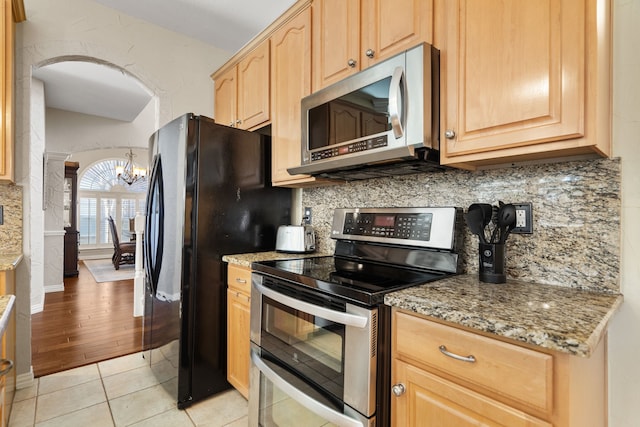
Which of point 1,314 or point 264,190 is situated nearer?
point 1,314

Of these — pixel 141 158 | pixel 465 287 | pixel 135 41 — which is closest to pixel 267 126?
pixel 135 41

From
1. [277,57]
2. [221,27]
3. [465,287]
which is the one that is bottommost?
[465,287]

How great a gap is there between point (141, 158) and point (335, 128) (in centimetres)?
789

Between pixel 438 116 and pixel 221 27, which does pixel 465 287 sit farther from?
pixel 221 27

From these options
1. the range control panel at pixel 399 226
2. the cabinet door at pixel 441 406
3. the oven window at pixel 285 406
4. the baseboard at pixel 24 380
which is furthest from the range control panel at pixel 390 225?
the baseboard at pixel 24 380

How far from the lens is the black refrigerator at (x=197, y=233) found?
6.24 feet

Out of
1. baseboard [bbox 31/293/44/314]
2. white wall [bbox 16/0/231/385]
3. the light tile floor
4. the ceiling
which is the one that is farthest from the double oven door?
baseboard [bbox 31/293/44/314]

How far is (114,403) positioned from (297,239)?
1.45m

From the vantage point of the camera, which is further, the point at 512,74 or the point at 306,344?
the point at 306,344

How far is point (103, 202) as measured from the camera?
27.8 ft

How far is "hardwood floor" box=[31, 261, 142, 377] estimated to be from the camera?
2.54 meters

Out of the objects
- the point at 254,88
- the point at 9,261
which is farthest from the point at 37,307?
the point at 254,88

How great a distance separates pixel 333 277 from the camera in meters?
1.34

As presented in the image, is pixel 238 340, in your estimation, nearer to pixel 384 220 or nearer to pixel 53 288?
pixel 384 220
